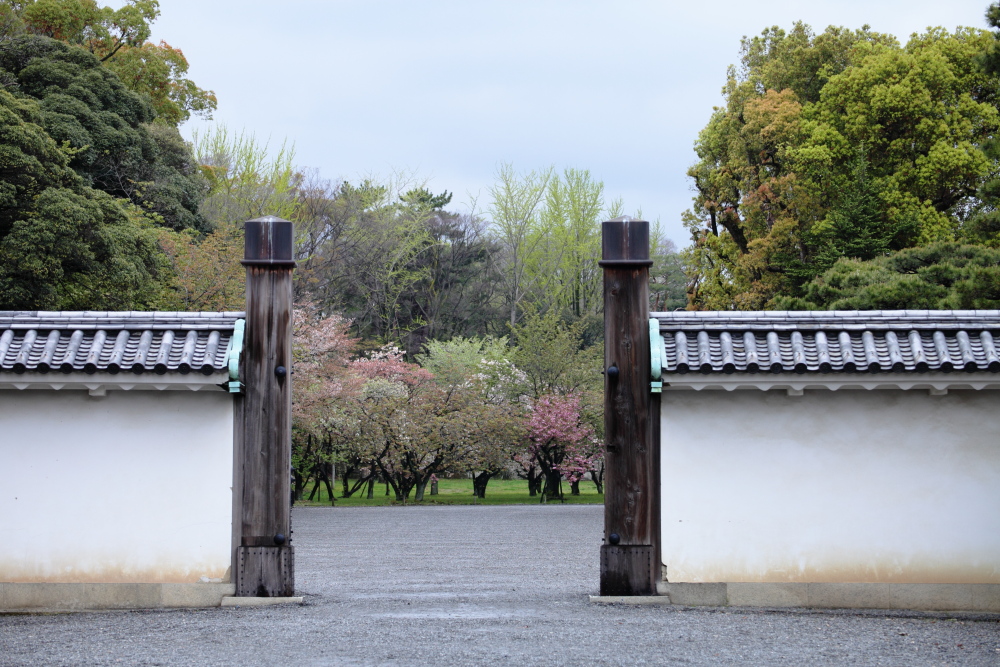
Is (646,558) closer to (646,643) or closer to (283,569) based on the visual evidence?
(646,643)

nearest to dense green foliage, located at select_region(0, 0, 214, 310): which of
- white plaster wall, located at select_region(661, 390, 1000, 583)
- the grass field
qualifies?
the grass field

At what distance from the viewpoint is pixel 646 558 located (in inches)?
317

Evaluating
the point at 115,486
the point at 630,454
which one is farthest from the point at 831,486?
the point at 115,486

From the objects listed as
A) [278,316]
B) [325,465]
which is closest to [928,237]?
[325,465]

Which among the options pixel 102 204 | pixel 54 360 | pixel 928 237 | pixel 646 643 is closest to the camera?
pixel 646 643

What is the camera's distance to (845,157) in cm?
2794

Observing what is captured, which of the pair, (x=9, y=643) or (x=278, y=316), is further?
(x=278, y=316)

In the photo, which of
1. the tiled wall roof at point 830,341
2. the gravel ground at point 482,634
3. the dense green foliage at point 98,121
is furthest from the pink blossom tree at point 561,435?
the tiled wall roof at point 830,341

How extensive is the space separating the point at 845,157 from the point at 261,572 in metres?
24.0

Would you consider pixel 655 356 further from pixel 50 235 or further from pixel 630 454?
pixel 50 235

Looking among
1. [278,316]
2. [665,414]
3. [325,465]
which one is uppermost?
[278,316]

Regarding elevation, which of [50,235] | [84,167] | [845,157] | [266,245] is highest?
[845,157]

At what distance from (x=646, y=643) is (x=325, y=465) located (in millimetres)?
23369

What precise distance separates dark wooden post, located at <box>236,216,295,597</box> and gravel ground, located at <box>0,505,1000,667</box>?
0.34 m
